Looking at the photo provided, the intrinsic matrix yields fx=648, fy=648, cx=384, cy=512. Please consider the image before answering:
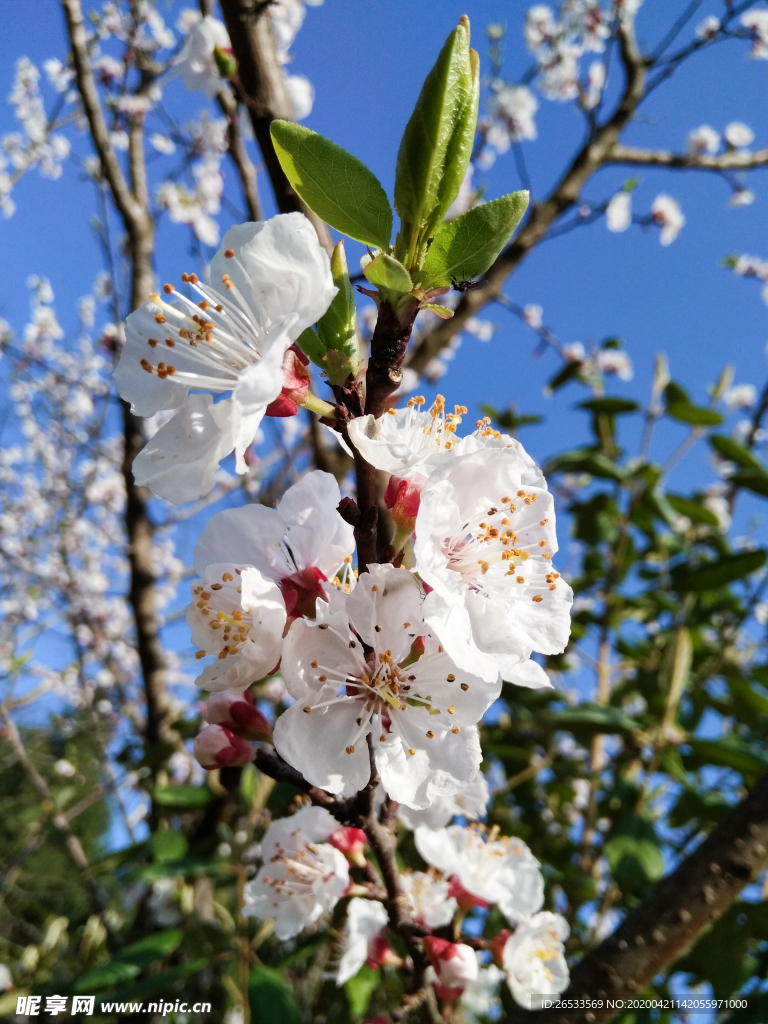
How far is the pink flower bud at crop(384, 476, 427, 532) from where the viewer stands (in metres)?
0.65

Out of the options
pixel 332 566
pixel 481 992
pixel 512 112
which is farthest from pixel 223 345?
pixel 512 112

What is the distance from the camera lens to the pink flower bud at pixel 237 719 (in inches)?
28.5

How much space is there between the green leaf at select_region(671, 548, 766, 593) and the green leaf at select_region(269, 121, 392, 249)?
4.42 ft

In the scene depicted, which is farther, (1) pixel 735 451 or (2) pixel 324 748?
(1) pixel 735 451

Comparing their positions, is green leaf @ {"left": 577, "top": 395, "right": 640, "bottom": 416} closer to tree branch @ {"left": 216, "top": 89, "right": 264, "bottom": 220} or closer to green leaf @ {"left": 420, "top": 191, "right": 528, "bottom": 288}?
tree branch @ {"left": 216, "top": 89, "right": 264, "bottom": 220}

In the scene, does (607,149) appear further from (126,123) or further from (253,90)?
(126,123)

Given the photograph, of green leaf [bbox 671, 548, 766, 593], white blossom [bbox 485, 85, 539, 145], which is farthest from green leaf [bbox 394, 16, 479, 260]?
white blossom [bbox 485, 85, 539, 145]

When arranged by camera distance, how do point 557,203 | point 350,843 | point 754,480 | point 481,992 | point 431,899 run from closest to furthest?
point 350,843
point 431,899
point 481,992
point 754,480
point 557,203

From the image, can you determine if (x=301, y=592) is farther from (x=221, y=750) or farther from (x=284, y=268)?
(x=284, y=268)

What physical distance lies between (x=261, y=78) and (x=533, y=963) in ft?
5.43

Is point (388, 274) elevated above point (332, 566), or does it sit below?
above

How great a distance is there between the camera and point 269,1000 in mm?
1080

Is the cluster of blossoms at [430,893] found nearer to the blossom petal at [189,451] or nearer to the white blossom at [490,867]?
the white blossom at [490,867]

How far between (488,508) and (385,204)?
314 millimetres
